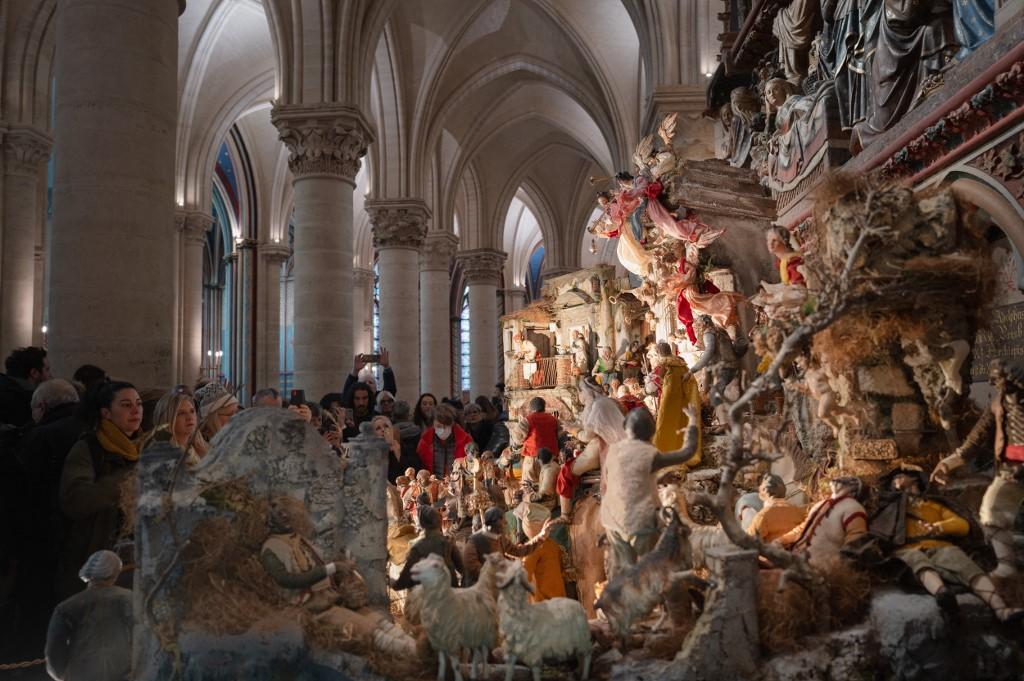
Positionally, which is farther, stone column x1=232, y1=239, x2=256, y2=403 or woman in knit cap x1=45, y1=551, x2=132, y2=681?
stone column x1=232, y1=239, x2=256, y2=403

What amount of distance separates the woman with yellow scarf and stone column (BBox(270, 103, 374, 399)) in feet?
31.1

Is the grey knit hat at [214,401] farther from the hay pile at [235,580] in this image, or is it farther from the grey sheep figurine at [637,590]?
the grey sheep figurine at [637,590]

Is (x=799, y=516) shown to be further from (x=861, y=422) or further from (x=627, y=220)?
(x=627, y=220)

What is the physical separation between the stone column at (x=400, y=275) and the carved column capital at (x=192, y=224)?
4.98m

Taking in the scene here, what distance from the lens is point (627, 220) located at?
9109mm

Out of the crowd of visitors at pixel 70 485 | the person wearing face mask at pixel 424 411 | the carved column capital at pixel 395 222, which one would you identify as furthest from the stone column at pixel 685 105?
the crowd of visitors at pixel 70 485

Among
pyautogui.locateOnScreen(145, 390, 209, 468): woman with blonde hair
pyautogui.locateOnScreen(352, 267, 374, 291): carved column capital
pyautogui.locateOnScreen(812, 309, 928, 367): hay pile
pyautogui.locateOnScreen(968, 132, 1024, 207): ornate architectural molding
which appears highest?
pyautogui.locateOnScreen(352, 267, 374, 291): carved column capital

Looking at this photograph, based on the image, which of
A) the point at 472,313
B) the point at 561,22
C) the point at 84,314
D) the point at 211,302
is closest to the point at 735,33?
the point at 84,314

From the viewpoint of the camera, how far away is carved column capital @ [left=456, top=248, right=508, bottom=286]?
2802 cm

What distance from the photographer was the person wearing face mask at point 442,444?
8.66 m

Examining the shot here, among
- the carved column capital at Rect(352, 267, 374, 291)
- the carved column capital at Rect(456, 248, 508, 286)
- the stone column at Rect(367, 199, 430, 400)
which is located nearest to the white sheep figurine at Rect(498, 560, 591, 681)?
the stone column at Rect(367, 199, 430, 400)

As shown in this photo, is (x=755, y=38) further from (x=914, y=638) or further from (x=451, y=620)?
(x=451, y=620)

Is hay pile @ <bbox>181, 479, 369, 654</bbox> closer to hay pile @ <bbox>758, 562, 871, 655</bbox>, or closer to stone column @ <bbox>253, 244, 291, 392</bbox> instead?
hay pile @ <bbox>758, 562, 871, 655</bbox>

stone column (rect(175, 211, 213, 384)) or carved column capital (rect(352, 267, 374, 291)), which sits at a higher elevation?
carved column capital (rect(352, 267, 374, 291))
